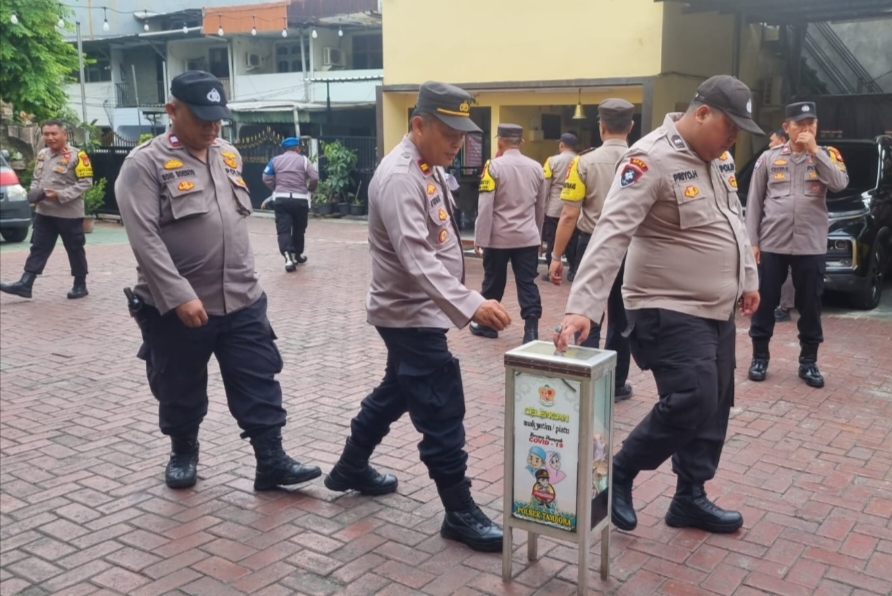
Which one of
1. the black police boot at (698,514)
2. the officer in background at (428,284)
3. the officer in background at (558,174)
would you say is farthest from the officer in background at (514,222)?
the officer in background at (428,284)

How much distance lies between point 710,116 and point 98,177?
1897 cm

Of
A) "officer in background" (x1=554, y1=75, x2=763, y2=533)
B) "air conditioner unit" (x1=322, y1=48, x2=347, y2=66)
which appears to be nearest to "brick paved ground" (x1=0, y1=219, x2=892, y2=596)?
"officer in background" (x1=554, y1=75, x2=763, y2=533)

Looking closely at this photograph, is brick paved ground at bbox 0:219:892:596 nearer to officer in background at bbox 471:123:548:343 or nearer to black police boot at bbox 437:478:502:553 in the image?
black police boot at bbox 437:478:502:553

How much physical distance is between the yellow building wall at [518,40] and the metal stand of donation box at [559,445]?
920 centimetres

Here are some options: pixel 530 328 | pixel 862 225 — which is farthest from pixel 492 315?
pixel 862 225

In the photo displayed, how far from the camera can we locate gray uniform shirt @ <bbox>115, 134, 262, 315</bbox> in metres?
3.83

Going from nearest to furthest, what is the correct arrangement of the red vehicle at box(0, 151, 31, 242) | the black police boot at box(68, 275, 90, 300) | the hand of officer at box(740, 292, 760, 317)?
the hand of officer at box(740, 292, 760, 317) < the black police boot at box(68, 275, 90, 300) < the red vehicle at box(0, 151, 31, 242)

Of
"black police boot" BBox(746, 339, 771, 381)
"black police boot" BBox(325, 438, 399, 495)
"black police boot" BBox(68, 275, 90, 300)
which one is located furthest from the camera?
"black police boot" BBox(68, 275, 90, 300)

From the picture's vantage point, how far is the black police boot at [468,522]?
361cm

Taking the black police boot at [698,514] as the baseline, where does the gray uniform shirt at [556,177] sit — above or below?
above

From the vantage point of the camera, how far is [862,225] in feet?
28.2

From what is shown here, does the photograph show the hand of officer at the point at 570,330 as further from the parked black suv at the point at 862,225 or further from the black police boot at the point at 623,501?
the parked black suv at the point at 862,225

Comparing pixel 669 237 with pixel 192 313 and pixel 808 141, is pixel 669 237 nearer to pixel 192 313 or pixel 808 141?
pixel 192 313

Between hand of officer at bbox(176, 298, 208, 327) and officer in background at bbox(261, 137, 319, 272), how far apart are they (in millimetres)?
7975
